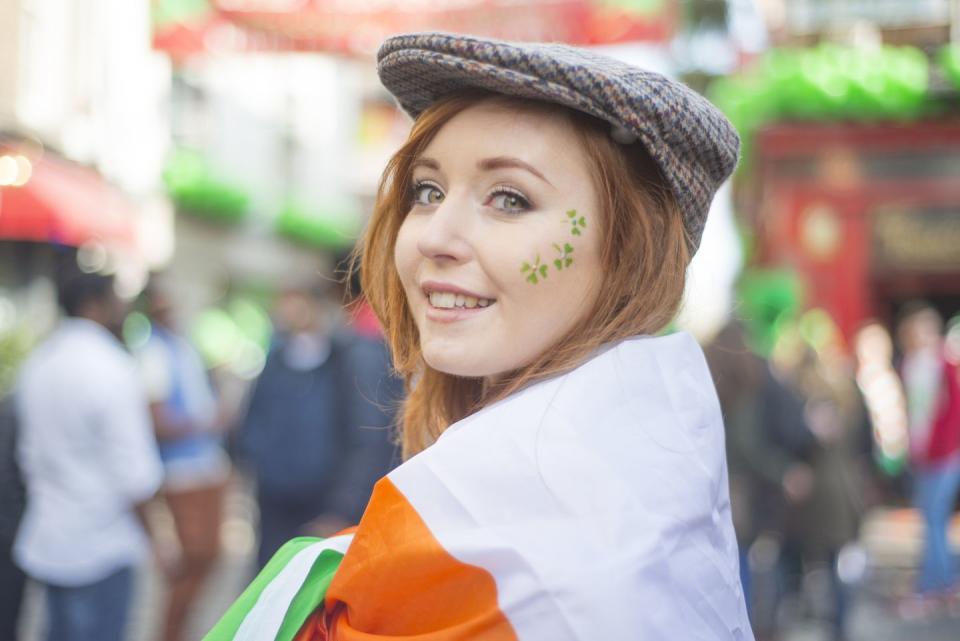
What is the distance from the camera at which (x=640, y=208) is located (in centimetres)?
151

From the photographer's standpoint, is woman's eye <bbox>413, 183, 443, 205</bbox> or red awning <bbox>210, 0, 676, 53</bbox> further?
Result: red awning <bbox>210, 0, 676, 53</bbox>

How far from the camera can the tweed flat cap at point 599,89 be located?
139 cm

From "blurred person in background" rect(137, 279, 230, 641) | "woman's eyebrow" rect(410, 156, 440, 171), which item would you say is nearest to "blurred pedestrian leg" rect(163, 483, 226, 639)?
"blurred person in background" rect(137, 279, 230, 641)

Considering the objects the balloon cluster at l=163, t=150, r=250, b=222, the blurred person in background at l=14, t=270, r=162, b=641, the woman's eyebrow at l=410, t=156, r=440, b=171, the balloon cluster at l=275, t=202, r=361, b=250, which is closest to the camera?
the woman's eyebrow at l=410, t=156, r=440, b=171

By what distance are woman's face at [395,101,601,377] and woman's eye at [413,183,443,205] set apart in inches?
3.6

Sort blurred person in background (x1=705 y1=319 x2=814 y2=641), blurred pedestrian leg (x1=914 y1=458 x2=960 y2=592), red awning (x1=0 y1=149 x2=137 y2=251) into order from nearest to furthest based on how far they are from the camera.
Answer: blurred person in background (x1=705 y1=319 x2=814 y2=641) → blurred pedestrian leg (x1=914 y1=458 x2=960 y2=592) → red awning (x1=0 y1=149 x2=137 y2=251)

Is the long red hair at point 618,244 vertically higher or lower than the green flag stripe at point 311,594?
higher

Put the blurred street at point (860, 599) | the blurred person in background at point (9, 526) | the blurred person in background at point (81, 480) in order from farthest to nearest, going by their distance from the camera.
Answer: the blurred street at point (860, 599) → the blurred person in background at point (81, 480) → the blurred person in background at point (9, 526)

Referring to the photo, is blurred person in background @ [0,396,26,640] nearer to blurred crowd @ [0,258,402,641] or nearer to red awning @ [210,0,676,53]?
blurred crowd @ [0,258,402,641]

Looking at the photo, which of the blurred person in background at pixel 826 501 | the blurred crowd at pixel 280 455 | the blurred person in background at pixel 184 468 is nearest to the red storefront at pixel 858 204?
the blurred crowd at pixel 280 455

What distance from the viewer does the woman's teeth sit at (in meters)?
1.50

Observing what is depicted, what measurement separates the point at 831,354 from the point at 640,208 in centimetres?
790

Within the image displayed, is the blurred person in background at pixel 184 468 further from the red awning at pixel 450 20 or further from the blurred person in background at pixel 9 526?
the red awning at pixel 450 20

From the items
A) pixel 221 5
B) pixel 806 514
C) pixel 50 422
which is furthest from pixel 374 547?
pixel 221 5
